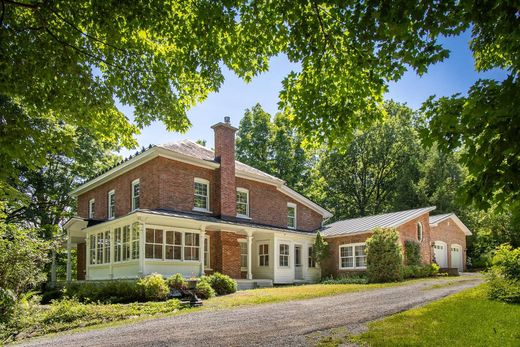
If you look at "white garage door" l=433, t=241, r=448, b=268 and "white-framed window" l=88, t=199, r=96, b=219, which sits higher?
"white-framed window" l=88, t=199, r=96, b=219

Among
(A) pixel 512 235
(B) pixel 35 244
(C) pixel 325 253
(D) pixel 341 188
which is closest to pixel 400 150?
(D) pixel 341 188

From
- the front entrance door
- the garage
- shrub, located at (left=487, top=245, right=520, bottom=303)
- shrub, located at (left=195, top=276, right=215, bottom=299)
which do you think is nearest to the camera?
shrub, located at (left=487, top=245, right=520, bottom=303)

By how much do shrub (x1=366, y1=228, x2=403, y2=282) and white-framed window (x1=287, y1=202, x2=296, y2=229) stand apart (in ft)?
23.4

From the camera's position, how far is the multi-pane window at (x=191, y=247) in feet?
65.0

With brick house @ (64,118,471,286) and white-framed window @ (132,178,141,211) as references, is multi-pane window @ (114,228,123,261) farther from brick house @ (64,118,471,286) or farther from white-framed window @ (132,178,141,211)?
white-framed window @ (132,178,141,211)

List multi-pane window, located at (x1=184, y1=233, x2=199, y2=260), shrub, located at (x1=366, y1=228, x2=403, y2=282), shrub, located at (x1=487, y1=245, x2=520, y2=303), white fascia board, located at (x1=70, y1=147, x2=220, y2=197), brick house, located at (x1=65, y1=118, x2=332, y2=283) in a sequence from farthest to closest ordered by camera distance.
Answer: shrub, located at (x1=366, y1=228, x2=403, y2=282), white fascia board, located at (x1=70, y1=147, x2=220, y2=197), multi-pane window, located at (x1=184, y1=233, x2=199, y2=260), brick house, located at (x1=65, y1=118, x2=332, y2=283), shrub, located at (x1=487, y1=245, x2=520, y2=303)

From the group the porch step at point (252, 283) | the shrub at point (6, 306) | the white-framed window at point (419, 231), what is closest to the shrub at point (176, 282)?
the porch step at point (252, 283)

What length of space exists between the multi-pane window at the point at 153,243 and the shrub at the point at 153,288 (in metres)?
3.33

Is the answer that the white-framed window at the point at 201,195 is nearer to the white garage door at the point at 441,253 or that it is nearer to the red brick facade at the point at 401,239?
the red brick facade at the point at 401,239

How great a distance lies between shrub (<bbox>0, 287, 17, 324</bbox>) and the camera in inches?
393

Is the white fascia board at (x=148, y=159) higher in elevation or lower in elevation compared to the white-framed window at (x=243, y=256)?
higher

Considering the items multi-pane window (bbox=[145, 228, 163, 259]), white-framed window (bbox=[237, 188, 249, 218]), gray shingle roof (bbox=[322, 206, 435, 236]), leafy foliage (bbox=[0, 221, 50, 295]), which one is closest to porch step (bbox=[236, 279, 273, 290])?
multi-pane window (bbox=[145, 228, 163, 259])

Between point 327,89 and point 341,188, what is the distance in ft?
126

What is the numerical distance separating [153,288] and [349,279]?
11664 mm
